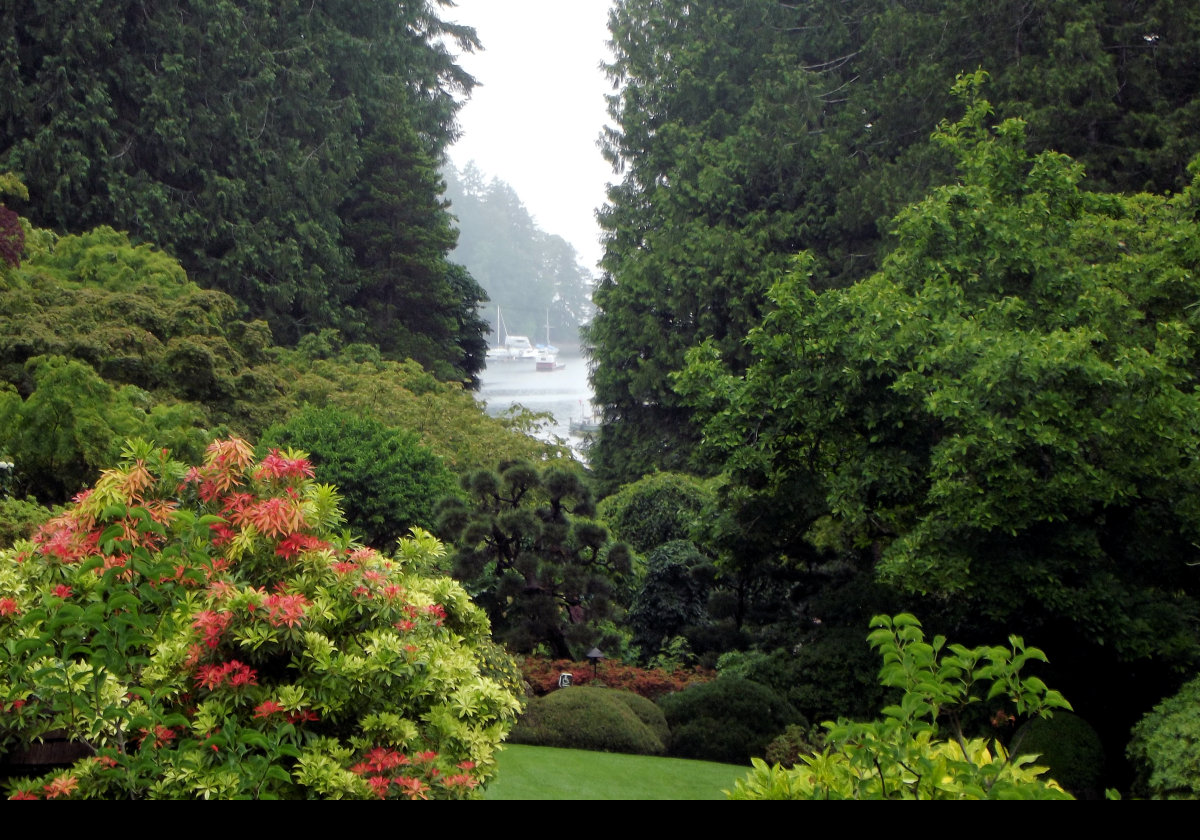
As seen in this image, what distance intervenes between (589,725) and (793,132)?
16632 mm

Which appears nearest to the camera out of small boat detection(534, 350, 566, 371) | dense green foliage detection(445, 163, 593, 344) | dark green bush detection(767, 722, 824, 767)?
dark green bush detection(767, 722, 824, 767)

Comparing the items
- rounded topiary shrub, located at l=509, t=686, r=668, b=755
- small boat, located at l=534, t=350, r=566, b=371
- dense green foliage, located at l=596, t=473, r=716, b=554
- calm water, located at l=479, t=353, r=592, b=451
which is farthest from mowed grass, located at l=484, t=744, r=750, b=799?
small boat, located at l=534, t=350, r=566, b=371

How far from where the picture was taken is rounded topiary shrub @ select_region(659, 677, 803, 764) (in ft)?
25.3

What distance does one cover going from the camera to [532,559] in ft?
31.8

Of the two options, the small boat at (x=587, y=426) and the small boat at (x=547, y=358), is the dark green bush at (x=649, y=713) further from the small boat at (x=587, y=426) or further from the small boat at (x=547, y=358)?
the small boat at (x=547, y=358)

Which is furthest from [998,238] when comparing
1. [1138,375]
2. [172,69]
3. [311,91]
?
[311,91]

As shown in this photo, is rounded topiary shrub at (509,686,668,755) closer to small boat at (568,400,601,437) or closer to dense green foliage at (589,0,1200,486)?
dense green foliage at (589,0,1200,486)

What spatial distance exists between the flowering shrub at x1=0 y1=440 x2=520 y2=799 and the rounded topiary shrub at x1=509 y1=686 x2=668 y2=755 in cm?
388

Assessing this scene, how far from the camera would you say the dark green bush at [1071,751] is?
6844 millimetres

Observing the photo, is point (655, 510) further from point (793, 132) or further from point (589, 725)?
point (793, 132)

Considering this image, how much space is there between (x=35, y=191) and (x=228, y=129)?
423 cm

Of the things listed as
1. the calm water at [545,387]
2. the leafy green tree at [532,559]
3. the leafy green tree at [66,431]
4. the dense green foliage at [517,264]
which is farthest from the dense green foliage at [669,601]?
the dense green foliage at [517,264]

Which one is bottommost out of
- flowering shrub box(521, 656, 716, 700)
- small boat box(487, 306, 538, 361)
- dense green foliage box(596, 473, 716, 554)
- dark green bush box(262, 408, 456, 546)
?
flowering shrub box(521, 656, 716, 700)

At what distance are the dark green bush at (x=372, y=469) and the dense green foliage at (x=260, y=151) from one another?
10205 mm
